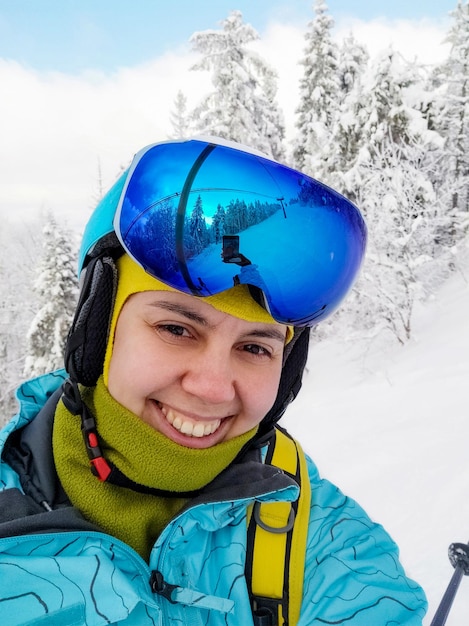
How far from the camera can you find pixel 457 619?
2.57m

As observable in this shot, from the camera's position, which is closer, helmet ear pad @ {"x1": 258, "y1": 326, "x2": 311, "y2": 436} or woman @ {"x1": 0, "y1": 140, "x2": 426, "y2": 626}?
woman @ {"x1": 0, "y1": 140, "x2": 426, "y2": 626}

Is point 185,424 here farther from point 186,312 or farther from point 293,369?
point 293,369

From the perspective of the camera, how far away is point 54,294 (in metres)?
18.3

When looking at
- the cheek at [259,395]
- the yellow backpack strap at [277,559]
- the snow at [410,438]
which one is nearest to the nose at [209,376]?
the cheek at [259,395]

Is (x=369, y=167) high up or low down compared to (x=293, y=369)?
up

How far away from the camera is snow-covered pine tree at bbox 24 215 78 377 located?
60.4 feet

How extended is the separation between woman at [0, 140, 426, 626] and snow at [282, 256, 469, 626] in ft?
5.99

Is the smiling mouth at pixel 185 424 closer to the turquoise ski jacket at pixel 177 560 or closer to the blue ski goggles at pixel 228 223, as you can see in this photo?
the turquoise ski jacket at pixel 177 560

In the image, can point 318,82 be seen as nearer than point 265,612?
No

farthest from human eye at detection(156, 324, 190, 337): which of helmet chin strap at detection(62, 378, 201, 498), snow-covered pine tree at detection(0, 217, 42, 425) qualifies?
snow-covered pine tree at detection(0, 217, 42, 425)

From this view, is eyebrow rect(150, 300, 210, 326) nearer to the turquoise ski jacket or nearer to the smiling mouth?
the smiling mouth

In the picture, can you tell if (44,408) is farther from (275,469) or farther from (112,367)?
(275,469)

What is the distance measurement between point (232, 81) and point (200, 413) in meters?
15.8

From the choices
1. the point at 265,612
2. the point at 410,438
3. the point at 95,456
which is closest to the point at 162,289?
the point at 95,456
